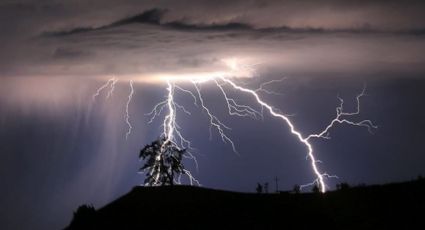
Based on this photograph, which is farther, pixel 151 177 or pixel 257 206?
pixel 151 177

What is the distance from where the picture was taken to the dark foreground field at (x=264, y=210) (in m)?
29.6

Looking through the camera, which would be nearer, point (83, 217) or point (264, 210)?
point (264, 210)

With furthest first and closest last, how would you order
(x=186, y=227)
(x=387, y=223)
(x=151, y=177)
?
Result: (x=151, y=177)
(x=186, y=227)
(x=387, y=223)

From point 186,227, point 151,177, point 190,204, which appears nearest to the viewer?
point 186,227

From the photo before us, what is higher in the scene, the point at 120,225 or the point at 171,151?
the point at 171,151

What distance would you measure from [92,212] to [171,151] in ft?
84.4

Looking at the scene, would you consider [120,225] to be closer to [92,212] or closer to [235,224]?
[92,212]

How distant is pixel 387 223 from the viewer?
2892 cm

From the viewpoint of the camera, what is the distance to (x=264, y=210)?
3152 centimetres

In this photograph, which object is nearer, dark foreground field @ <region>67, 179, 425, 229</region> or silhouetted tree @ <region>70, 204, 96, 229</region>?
dark foreground field @ <region>67, 179, 425, 229</region>

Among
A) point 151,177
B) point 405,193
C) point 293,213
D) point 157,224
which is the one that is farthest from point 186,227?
point 151,177

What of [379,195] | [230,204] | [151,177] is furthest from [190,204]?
[151,177]

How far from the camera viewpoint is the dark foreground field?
2956cm

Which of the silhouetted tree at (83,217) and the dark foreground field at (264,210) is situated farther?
the silhouetted tree at (83,217)
